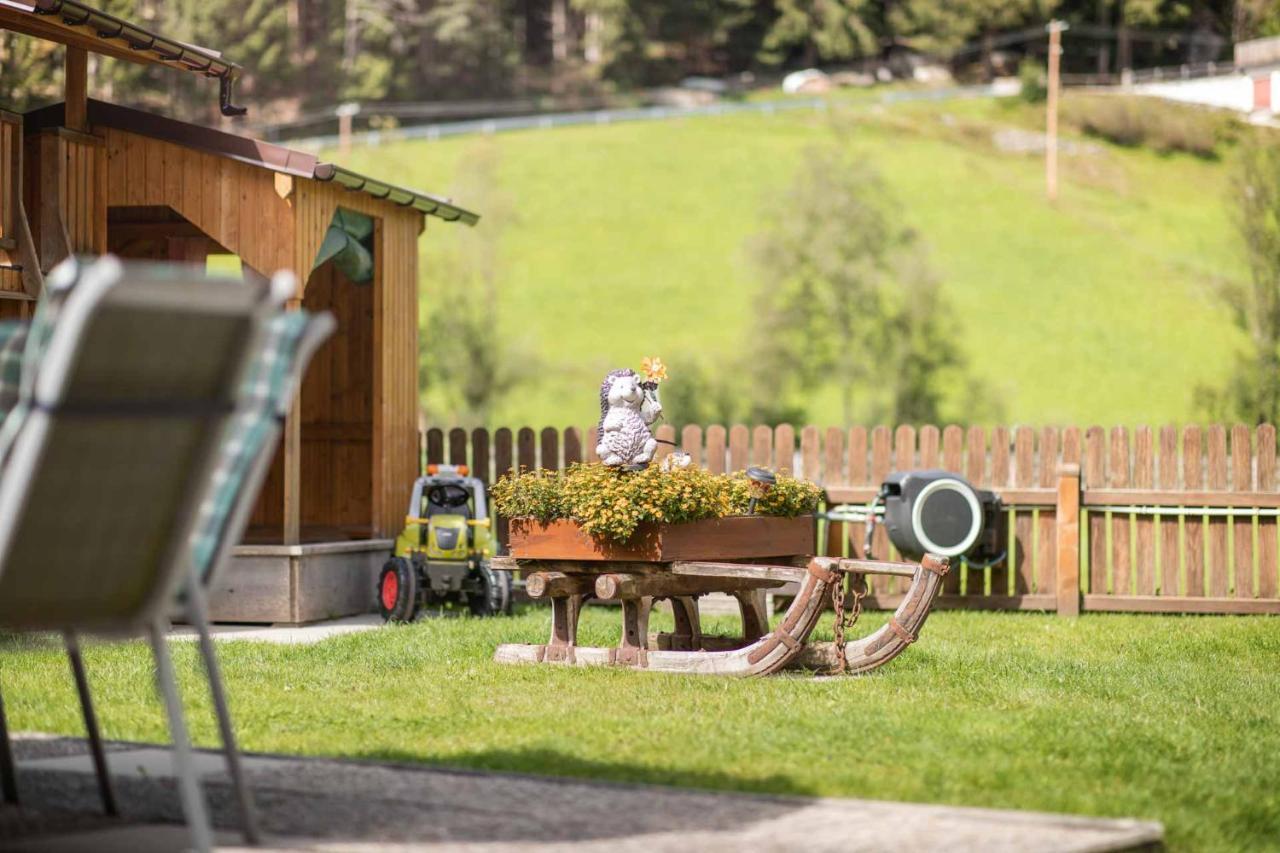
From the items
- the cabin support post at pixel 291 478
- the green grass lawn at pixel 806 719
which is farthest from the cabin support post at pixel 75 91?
the green grass lawn at pixel 806 719

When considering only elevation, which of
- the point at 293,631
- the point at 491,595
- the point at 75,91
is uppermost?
the point at 75,91

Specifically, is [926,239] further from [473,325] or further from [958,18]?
[958,18]

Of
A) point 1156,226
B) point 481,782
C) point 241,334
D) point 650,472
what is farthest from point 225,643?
point 1156,226

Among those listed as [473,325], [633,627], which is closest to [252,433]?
[633,627]

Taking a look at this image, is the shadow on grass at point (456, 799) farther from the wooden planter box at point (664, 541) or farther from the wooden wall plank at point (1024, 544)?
the wooden wall plank at point (1024, 544)

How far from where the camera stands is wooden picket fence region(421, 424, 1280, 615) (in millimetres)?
14180

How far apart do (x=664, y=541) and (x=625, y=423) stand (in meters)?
0.86

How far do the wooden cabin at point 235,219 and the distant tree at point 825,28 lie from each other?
222ft

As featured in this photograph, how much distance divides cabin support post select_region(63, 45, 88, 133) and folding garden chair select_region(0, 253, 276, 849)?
921 cm

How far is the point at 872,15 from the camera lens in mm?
81750

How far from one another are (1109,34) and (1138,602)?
68948mm

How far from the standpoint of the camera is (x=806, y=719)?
7.52 meters

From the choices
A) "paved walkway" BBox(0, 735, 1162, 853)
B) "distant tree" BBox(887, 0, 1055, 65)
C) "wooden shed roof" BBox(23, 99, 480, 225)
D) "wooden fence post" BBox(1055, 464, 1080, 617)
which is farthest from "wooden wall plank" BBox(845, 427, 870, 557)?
"distant tree" BBox(887, 0, 1055, 65)

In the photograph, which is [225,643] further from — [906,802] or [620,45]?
[620,45]
